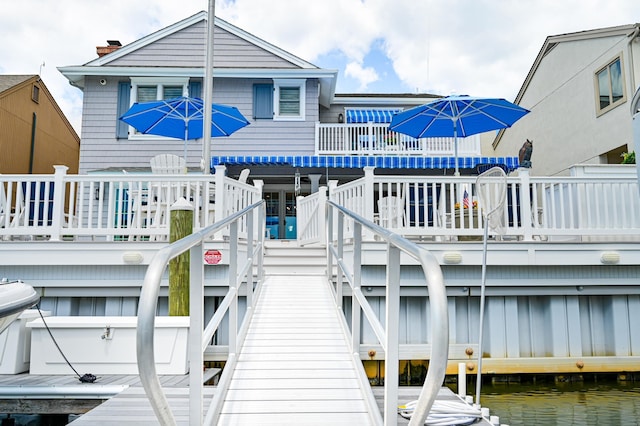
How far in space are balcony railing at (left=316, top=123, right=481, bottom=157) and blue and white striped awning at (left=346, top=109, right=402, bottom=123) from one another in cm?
102

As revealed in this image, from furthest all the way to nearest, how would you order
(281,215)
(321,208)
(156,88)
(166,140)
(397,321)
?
(156,88)
(166,140)
(281,215)
(321,208)
(397,321)

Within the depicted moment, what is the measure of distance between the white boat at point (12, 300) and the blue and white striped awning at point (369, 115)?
968cm

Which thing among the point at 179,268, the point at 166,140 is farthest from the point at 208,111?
the point at 166,140

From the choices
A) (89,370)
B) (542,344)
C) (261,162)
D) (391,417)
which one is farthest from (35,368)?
(261,162)

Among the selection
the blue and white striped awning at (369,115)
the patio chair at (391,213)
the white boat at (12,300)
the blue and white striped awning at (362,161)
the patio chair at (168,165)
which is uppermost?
the blue and white striped awning at (369,115)

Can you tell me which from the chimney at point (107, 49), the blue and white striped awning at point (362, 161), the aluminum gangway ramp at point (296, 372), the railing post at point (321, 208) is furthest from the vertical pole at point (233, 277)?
the chimney at point (107, 49)

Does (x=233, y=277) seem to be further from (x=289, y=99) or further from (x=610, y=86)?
(x=610, y=86)

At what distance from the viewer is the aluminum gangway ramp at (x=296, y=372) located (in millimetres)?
2709

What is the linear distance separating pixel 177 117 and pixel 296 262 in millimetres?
3981

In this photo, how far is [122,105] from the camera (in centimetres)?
1159

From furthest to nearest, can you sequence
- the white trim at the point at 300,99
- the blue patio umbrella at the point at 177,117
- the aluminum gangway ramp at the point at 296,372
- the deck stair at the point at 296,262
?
1. the white trim at the point at 300,99
2. the blue patio umbrella at the point at 177,117
3. the deck stair at the point at 296,262
4. the aluminum gangway ramp at the point at 296,372

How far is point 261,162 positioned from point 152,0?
223 inches

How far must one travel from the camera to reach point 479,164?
10.0 m

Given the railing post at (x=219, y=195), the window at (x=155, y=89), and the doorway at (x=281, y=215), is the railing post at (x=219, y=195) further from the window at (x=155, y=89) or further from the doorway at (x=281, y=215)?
the window at (x=155, y=89)
